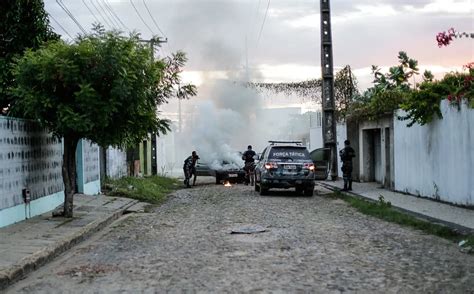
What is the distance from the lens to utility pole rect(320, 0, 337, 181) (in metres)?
27.4

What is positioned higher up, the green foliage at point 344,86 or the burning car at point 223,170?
the green foliage at point 344,86

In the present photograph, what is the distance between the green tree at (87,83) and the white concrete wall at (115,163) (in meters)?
12.4

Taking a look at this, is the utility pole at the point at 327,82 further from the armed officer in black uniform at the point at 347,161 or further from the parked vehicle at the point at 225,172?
the armed officer in black uniform at the point at 347,161

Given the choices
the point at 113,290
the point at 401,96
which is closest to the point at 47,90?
the point at 113,290

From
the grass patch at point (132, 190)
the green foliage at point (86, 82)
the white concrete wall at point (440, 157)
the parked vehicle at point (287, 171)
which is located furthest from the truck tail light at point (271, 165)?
the green foliage at point (86, 82)

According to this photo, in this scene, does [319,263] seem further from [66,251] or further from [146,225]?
[146,225]

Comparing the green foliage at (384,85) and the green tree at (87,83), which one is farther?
the green foliage at (384,85)

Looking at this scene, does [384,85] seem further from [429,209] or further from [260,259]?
[260,259]

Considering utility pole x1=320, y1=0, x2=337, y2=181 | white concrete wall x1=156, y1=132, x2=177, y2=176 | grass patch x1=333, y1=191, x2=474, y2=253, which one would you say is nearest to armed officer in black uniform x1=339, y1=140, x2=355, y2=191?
grass patch x1=333, y1=191, x2=474, y2=253

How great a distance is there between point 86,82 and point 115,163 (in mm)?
15530

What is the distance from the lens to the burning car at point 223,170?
3056 centimetres

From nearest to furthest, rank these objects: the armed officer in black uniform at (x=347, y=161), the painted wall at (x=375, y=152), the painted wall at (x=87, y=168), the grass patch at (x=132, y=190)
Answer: the painted wall at (x=87, y=168) → the grass patch at (x=132, y=190) → the armed officer in black uniform at (x=347, y=161) → the painted wall at (x=375, y=152)

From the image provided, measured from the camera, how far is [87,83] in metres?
13.0

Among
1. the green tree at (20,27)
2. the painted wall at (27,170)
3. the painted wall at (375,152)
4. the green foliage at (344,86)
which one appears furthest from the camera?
the green foliage at (344,86)
